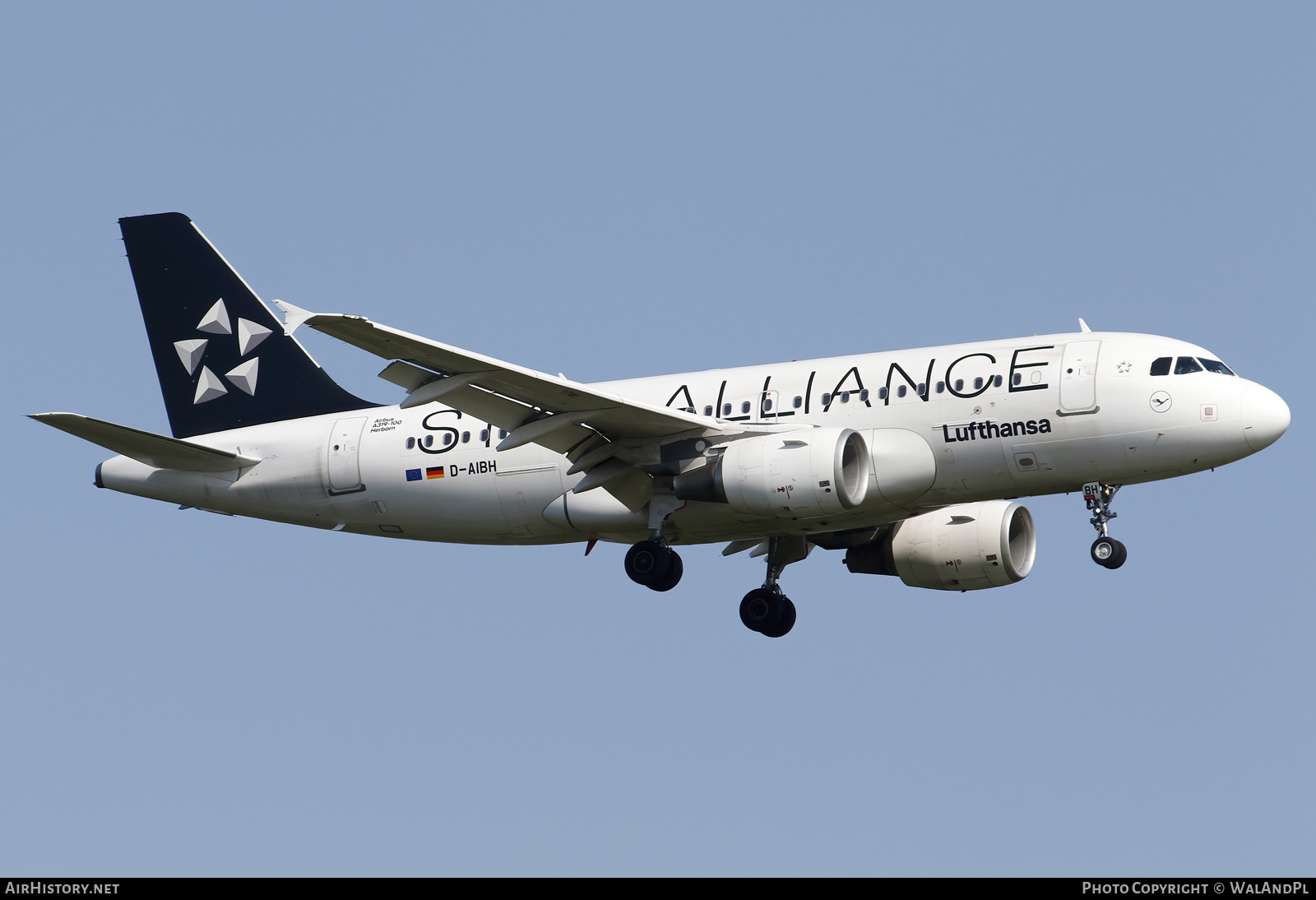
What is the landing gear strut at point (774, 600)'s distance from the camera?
36.4 meters

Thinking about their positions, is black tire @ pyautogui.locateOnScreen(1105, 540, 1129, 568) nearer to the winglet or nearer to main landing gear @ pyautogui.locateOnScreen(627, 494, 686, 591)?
main landing gear @ pyautogui.locateOnScreen(627, 494, 686, 591)

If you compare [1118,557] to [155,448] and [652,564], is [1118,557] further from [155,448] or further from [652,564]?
[155,448]

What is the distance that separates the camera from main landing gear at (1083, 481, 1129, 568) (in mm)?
31234

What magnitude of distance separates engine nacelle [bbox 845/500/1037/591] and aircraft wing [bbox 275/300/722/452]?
5.92 m

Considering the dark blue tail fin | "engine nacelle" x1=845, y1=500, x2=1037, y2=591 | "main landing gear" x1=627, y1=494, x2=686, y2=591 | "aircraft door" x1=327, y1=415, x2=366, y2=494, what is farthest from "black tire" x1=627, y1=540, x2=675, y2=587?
the dark blue tail fin

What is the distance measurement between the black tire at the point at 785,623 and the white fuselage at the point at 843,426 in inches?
124

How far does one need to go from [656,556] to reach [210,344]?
12609 millimetres

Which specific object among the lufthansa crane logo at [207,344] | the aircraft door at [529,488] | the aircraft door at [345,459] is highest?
the lufthansa crane logo at [207,344]

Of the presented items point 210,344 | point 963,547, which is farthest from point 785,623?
point 210,344

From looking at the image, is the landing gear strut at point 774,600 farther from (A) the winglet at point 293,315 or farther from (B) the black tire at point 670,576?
(A) the winglet at point 293,315

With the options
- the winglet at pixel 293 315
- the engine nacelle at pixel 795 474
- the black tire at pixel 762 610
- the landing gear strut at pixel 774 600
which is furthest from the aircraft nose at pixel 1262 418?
the winglet at pixel 293 315

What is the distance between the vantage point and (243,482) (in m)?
36.3

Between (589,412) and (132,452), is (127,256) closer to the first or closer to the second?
(132,452)
